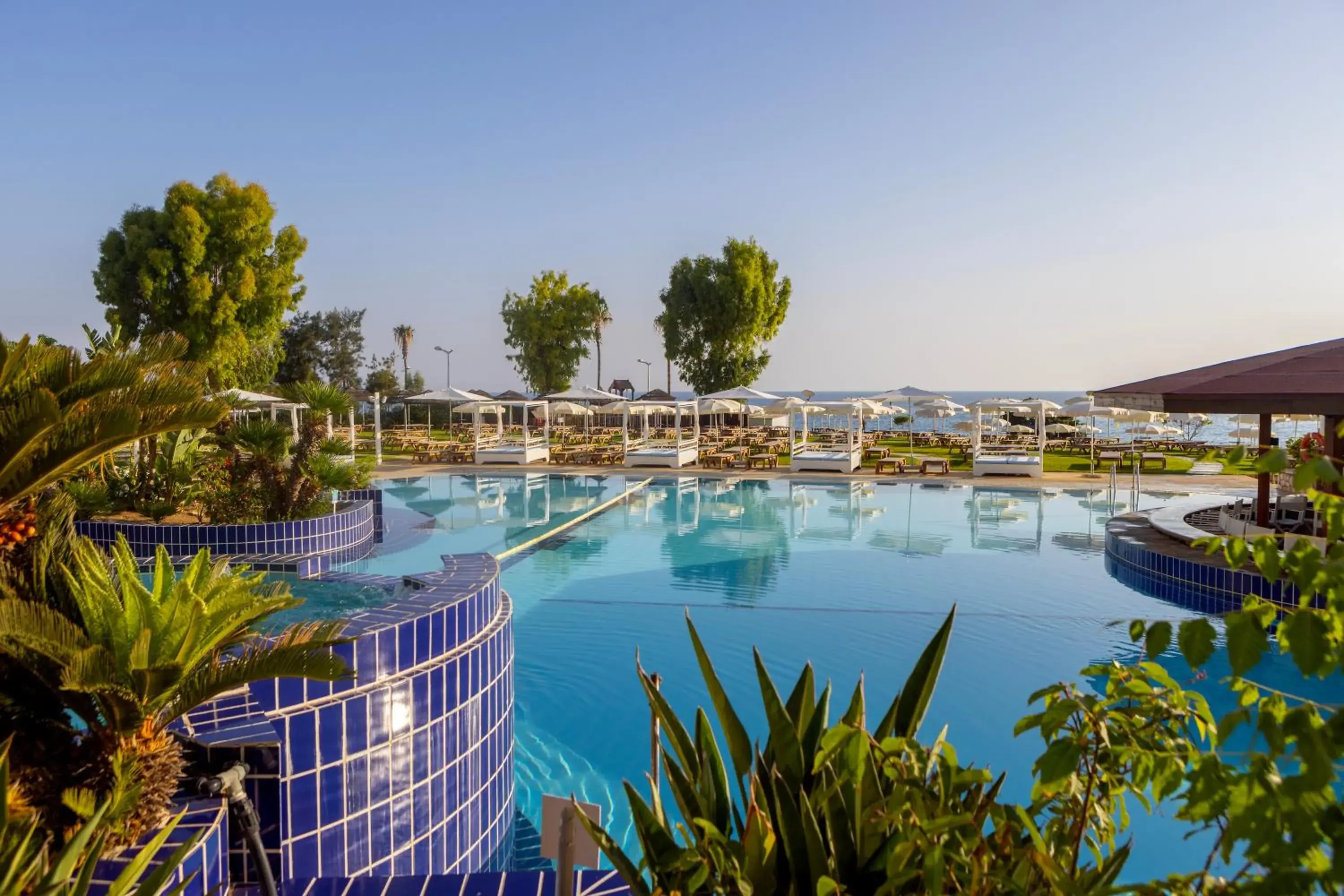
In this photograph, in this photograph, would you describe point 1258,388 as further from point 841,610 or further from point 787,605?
point 787,605

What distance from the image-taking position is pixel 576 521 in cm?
1569

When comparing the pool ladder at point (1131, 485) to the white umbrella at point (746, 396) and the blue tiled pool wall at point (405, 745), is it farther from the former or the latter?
the blue tiled pool wall at point (405, 745)

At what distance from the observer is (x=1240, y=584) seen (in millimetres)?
9875

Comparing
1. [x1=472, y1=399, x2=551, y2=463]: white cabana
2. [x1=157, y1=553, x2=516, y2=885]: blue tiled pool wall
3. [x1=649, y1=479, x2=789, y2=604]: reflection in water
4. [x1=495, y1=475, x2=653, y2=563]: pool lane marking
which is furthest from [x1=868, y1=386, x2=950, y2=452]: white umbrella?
[x1=157, y1=553, x2=516, y2=885]: blue tiled pool wall

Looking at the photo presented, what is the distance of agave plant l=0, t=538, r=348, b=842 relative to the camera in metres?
2.89

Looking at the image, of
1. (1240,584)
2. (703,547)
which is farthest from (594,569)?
(1240,584)

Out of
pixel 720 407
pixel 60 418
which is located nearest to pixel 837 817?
pixel 60 418

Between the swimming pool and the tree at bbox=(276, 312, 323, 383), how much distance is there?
3161 cm

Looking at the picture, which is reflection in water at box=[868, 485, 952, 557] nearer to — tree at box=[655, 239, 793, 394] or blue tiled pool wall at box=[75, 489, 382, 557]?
blue tiled pool wall at box=[75, 489, 382, 557]

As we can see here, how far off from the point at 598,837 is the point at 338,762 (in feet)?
7.97

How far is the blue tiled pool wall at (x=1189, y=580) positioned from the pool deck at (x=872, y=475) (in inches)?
330

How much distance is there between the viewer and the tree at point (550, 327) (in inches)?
1720

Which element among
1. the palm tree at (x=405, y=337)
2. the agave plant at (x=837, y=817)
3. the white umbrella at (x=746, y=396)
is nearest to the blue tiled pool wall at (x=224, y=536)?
the agave plant at (x=837, y=817)

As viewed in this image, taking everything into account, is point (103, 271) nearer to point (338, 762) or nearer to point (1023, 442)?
point (338, 762)
